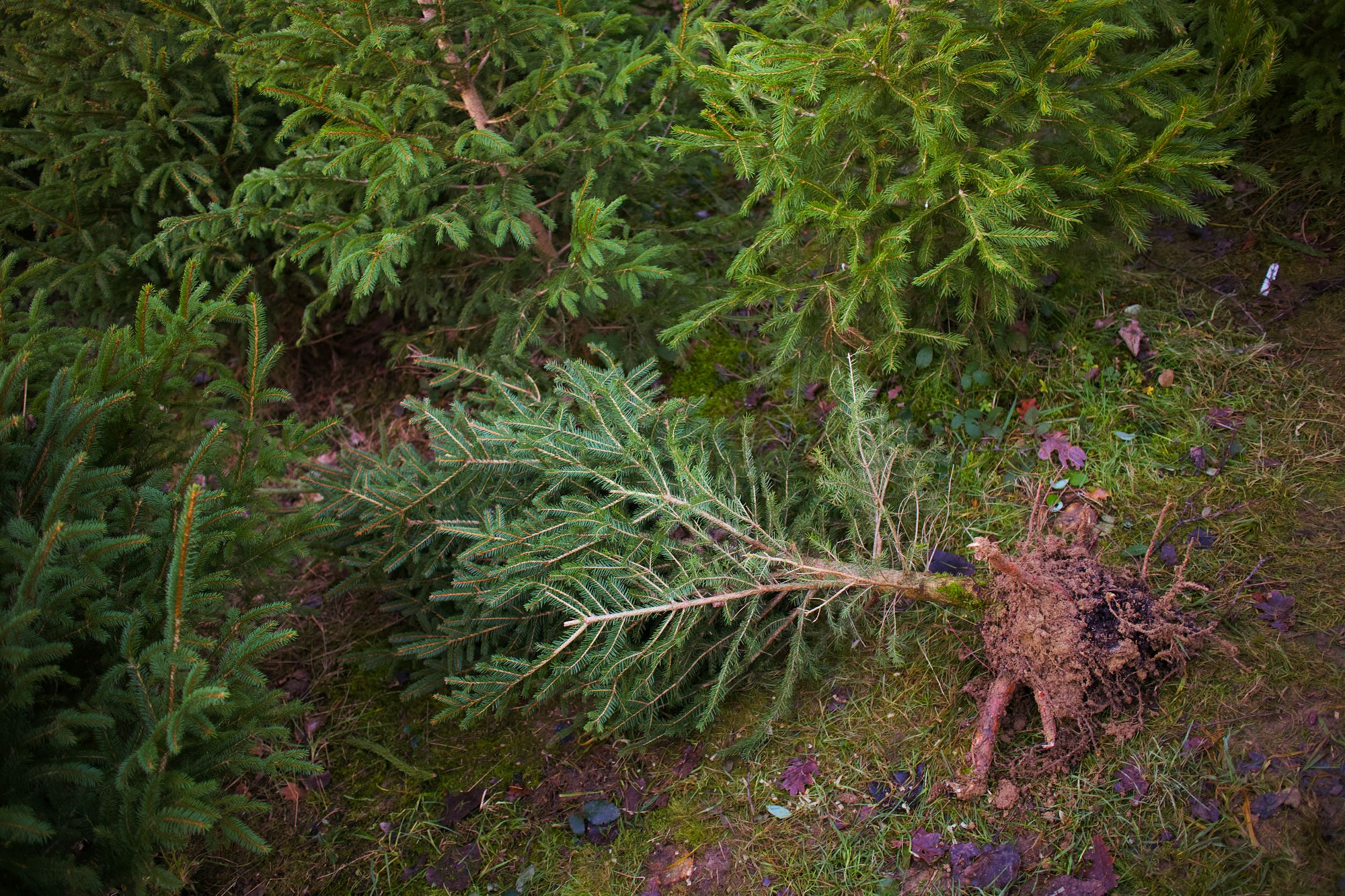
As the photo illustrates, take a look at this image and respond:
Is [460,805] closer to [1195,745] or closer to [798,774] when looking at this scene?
[798,774]

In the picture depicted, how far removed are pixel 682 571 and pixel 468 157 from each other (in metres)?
2.04

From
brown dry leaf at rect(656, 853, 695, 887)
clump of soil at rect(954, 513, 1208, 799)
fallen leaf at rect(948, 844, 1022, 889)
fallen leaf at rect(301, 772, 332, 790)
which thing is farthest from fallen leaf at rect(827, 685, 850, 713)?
fallen leaf at rect(301, 772, 332, 790)

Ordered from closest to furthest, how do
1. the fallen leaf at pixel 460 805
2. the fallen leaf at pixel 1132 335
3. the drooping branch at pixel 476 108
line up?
the fallen leaf at pixel 460 805 < the fallen leaf at pixel 1132 335 < the drooping branch at pixel 476 108

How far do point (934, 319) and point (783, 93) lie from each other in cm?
109

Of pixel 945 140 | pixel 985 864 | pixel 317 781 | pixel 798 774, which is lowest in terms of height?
pixel 317 781

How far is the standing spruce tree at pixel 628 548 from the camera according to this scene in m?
2.68

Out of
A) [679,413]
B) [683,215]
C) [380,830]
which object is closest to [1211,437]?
[679,413]

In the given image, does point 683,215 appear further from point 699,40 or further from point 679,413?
point 679,413

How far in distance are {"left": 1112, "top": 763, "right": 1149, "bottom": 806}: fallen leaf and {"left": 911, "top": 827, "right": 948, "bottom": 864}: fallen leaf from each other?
1.69 feet

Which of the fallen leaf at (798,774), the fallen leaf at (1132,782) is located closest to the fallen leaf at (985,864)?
the fallen leaf at (1132,782)

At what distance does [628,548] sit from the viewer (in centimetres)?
279

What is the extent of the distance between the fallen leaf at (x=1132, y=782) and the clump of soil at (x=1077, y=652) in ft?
0.29

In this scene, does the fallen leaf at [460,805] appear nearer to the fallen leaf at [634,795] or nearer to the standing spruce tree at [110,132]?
the fallen leaf at [634,795]

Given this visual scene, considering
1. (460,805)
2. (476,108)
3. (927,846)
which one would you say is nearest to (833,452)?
(927,846)
